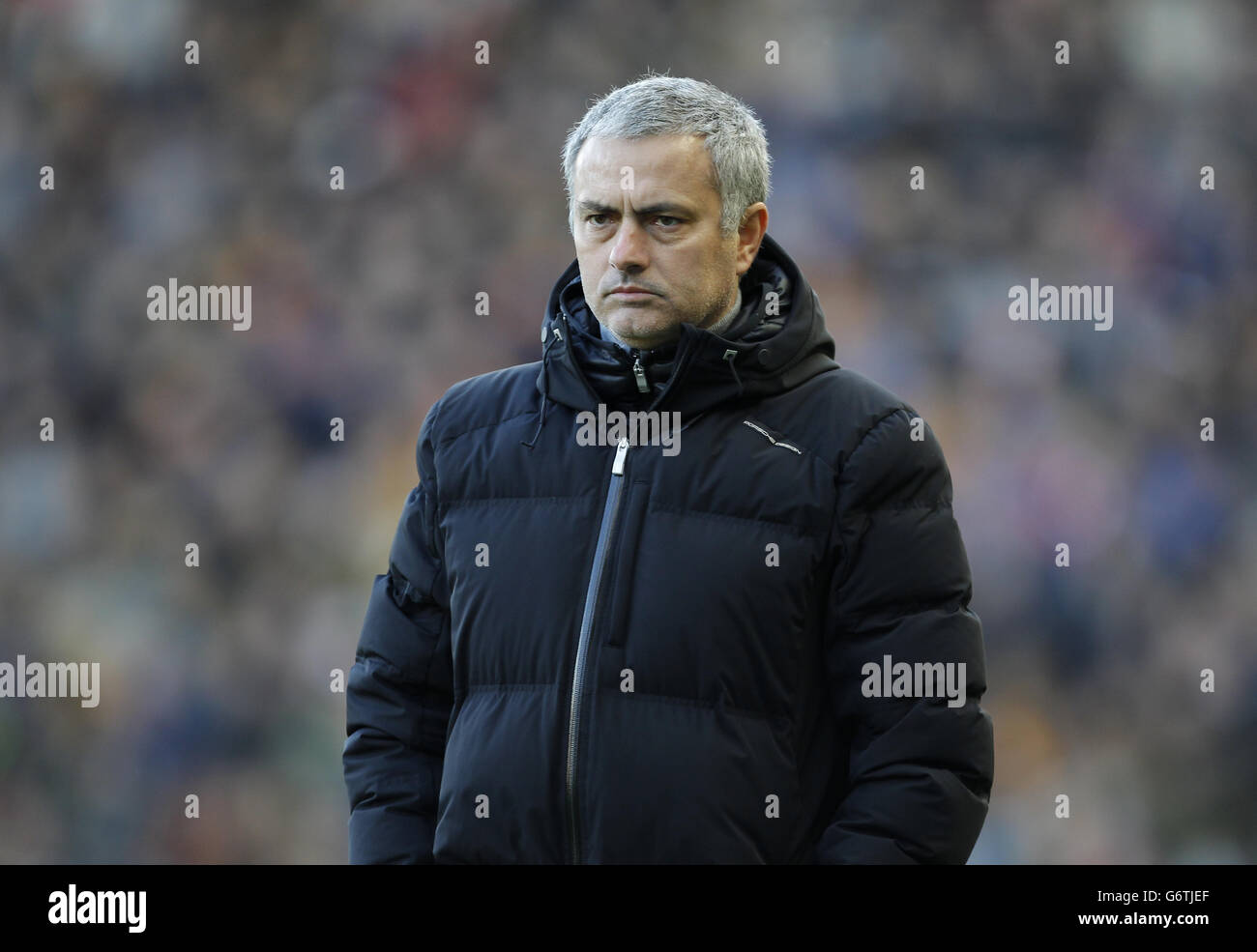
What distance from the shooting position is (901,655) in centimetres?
128

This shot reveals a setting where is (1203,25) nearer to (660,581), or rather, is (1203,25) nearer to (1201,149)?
(1201,149)

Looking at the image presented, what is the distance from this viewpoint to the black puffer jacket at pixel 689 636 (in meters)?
1.28

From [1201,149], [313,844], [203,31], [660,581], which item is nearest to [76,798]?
[313,844]

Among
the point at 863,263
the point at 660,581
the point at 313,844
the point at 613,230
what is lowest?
the point at 313,844

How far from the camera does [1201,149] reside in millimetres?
3625

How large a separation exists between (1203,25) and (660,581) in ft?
9.83
